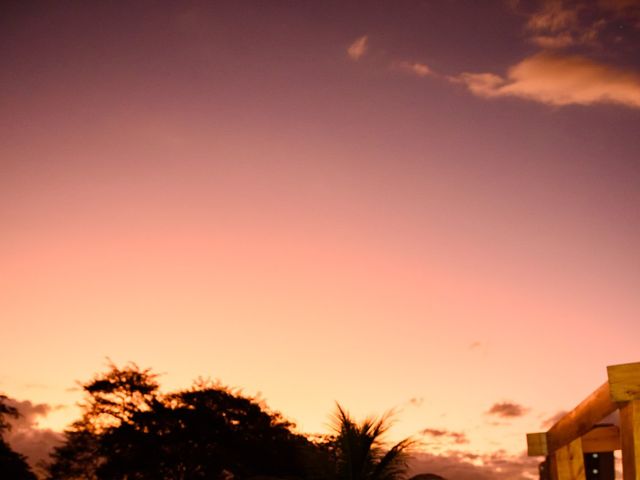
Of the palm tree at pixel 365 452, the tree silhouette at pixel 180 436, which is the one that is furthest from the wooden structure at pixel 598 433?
the tree silhouette at pixel 180 436

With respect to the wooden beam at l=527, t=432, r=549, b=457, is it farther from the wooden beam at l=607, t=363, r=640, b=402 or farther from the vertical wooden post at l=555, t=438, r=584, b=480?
the wooden beam at l=607, t=363, r=640, b=402

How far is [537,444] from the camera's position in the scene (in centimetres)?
409

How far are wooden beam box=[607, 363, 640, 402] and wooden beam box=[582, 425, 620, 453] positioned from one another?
129cm

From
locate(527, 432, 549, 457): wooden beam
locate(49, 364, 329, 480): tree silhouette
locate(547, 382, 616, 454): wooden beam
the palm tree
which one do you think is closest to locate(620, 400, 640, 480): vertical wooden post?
locate(547, 382, 616, 454): wooden beam

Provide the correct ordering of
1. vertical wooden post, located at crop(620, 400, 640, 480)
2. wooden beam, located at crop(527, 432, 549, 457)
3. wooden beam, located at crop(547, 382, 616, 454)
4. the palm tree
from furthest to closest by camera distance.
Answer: the palm tree < wooden beam, located at crop(527, 432, 549, 457) < wooden beam, located at crop(547, 382, 616, 454) < vertical wooden post, located at crop(620, 400, 640, 480)

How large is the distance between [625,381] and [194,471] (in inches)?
1156

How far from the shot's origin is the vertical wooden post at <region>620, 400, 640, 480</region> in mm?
2447

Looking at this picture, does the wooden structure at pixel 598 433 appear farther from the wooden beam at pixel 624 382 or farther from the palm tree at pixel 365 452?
the palm tree at pixel 365 452

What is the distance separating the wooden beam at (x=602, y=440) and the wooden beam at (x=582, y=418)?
184 millimetres

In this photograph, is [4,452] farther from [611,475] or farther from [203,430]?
[611,475]

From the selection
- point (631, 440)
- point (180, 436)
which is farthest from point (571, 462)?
point (180, 436)

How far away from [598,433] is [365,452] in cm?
1089

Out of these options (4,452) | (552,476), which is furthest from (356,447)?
(4,452)

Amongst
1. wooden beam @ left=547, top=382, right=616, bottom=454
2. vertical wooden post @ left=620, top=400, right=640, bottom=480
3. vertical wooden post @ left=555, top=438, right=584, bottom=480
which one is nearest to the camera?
vertical wooden post @ left=620, top=400, right=640, bottom=480
